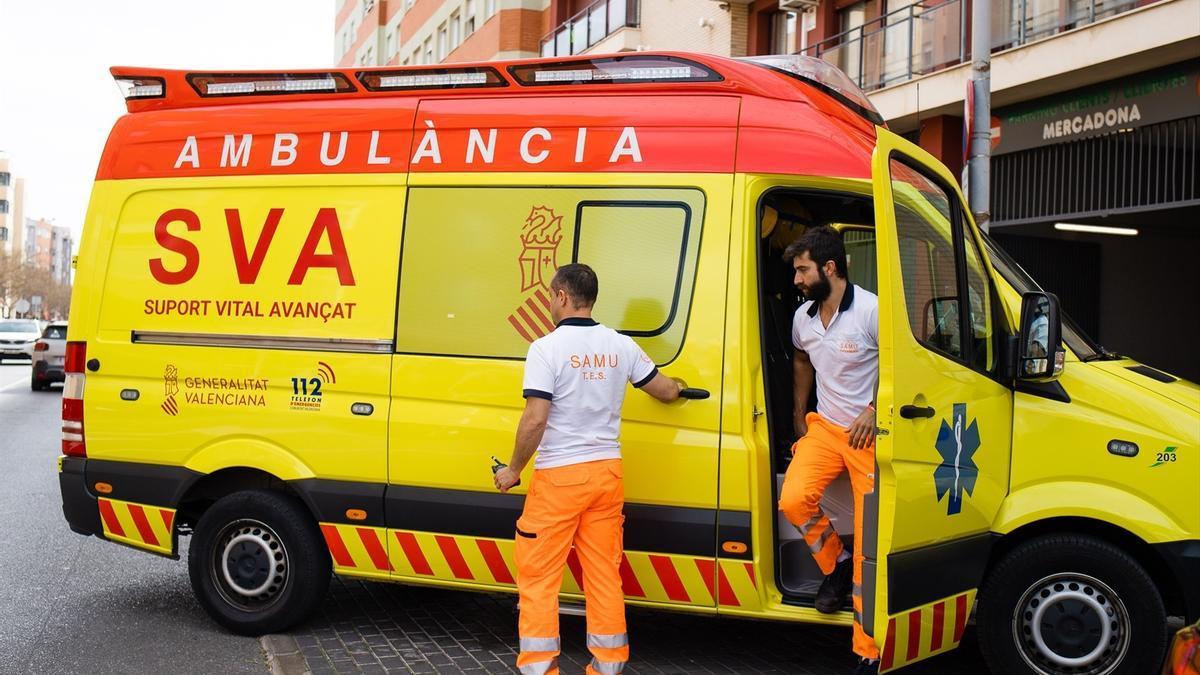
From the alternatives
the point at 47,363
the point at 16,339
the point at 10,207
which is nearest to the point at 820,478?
the point at 47,363

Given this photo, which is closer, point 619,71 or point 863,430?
point 863,430

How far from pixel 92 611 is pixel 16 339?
36707 mm

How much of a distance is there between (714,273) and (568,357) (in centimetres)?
77

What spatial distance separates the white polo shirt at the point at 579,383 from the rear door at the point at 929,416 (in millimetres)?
1088

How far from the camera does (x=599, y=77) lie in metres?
5.39

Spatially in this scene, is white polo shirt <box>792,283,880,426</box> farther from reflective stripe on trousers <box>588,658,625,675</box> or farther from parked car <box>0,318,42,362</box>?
parked car <box>0,318,42,362</box>

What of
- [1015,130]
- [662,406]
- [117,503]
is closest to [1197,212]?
[1015,130]

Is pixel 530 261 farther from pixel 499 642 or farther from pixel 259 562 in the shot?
pixel 259 562

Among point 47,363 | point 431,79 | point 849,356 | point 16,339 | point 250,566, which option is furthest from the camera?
point 16,339

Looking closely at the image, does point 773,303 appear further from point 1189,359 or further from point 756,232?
point 1189,359

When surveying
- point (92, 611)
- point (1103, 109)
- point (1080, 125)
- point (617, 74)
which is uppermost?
point (1103, 109)

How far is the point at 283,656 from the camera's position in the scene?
5.39 m

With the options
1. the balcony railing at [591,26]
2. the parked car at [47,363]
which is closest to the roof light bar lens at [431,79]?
the balcony railing at [591,26]

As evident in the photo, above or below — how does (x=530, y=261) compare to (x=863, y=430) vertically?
above
